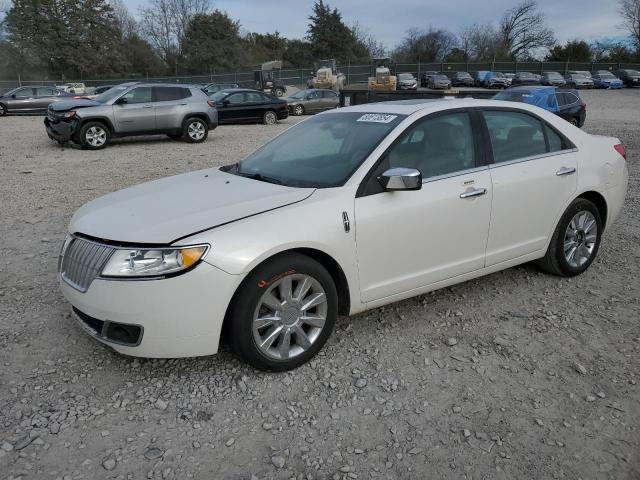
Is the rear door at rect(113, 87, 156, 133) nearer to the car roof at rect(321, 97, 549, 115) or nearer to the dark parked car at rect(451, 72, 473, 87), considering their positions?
the car roof at rect(321, 97, 549, 115)

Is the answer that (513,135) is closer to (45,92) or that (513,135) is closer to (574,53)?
(45,92)

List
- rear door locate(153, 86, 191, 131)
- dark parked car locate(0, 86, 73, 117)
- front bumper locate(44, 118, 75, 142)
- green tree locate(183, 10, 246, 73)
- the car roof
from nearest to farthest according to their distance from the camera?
the car roof, front bumper locate(44, 118, 75, 142), rear door locate(153, 86, 191, 131), dark parked car locate(0, 86, 73, 117), green tree locate(183, 10, 246, 73)

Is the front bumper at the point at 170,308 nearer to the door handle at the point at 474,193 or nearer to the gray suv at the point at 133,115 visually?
the door handle at the point at 474,193

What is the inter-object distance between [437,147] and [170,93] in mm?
12040

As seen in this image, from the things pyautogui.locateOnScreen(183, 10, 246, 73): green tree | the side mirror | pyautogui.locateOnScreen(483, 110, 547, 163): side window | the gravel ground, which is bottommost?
the gravel ground

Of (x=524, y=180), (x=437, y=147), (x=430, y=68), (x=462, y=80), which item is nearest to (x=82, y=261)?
(x=437, y=147)

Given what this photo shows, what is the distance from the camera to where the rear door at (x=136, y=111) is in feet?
43.5

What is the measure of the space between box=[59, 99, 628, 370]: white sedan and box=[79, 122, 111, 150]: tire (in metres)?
9.86

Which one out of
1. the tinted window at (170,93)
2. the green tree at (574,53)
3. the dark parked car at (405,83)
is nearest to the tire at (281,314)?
the tinted window at (170,93)

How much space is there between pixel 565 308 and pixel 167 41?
7315cm

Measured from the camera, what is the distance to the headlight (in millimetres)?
2785

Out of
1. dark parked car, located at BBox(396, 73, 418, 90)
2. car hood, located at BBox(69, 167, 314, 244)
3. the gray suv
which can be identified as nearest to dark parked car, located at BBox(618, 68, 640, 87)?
dark parked car, located at BBox(396, 73, 418, 90)

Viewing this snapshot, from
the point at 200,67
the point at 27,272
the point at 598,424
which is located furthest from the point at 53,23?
the point at 598,424

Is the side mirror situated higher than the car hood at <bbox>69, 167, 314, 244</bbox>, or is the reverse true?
the side mirror
